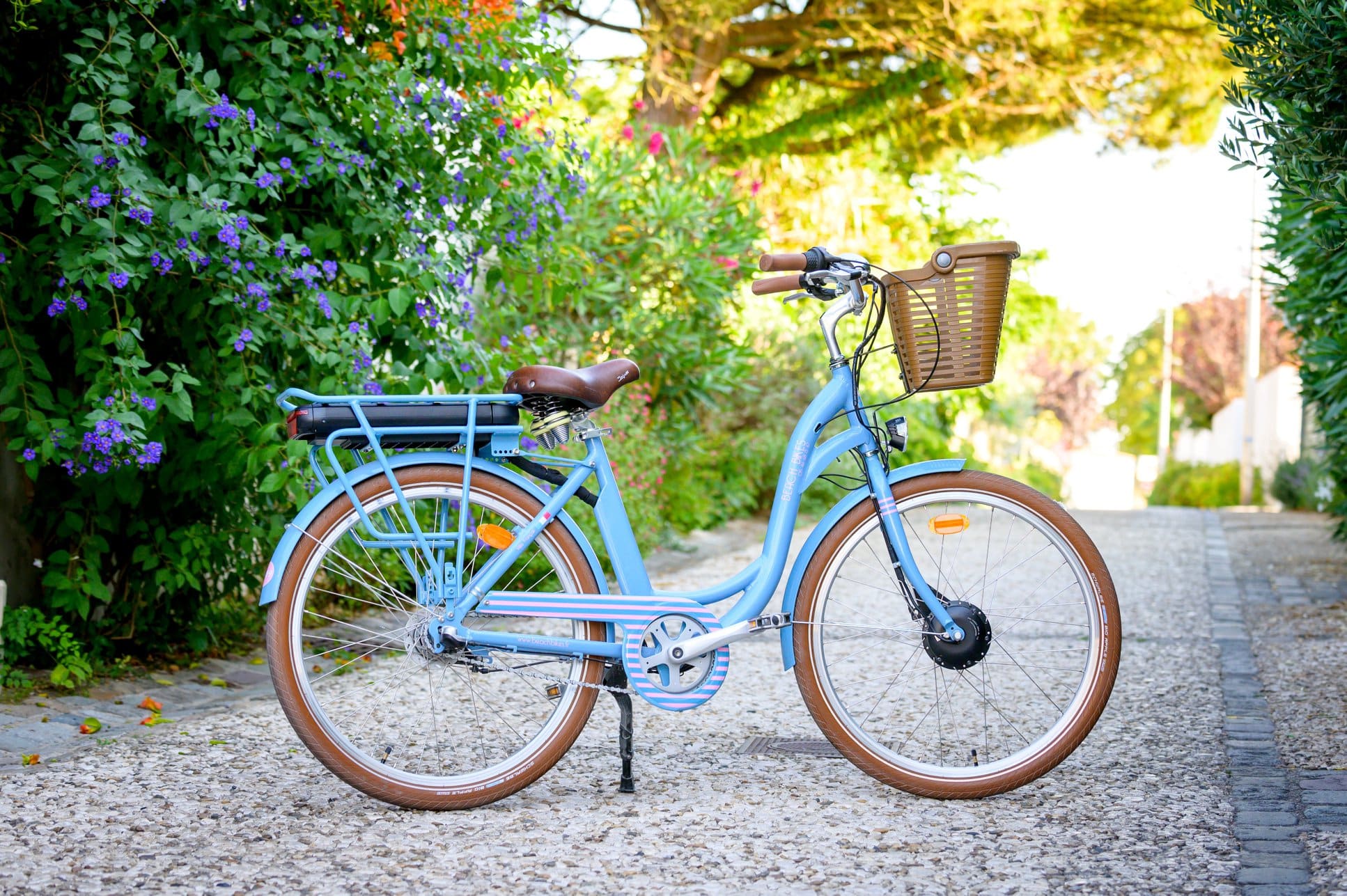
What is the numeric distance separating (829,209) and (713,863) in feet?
39.6

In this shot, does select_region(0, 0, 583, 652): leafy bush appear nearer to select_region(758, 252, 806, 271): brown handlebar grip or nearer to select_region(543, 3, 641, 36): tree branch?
select_region(758, 252, 806, 271): brown handlebar grip

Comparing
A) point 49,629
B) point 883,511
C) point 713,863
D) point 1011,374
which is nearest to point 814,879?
point 713,863

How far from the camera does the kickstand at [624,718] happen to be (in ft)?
9.98

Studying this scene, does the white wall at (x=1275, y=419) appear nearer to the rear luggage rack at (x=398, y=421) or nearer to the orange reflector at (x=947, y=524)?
the orange reflector at (x=947, y=524)

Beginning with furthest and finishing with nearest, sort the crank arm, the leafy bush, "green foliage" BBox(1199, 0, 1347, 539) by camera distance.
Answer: the leafy bush, "green foliage" BBox(1199, 0, 1347, 539), the crank arm

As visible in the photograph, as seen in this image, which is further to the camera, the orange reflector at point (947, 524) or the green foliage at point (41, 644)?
the green foliage at point (41, 644)

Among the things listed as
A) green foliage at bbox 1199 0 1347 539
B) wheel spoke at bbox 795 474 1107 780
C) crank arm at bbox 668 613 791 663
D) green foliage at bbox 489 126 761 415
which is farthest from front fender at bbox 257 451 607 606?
green foliage at bbox 489 126 761 415

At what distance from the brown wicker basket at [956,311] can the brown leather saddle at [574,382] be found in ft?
2.09

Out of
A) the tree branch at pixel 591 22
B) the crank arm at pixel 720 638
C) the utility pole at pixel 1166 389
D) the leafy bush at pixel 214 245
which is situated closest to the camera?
the crank arm at pixel 720 638

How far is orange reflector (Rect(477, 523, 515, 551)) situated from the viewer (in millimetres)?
2971

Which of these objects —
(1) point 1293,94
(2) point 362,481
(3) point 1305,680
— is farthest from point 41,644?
(3) point 1305,680

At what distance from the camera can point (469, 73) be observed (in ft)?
14.6

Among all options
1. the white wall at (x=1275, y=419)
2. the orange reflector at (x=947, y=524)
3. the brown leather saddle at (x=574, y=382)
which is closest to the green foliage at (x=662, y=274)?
the brown leather saddle at (x=574, y=382)

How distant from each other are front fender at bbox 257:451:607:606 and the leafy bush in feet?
2.70
